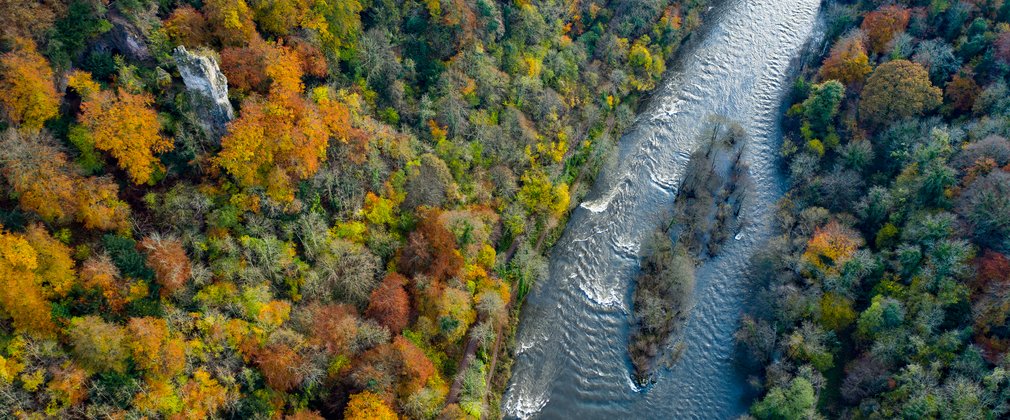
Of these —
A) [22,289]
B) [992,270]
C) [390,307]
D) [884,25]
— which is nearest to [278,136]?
[390,307]

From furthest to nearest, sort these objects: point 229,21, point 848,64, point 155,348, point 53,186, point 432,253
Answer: point 848,64
point 432,253
point 229,21
point 53,186
point 155,348

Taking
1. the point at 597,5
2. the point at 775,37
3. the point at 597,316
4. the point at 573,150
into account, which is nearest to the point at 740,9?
the point at 775,37

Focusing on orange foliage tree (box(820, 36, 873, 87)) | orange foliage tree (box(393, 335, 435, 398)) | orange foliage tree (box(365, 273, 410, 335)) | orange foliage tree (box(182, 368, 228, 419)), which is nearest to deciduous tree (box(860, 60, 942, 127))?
orange foliage tree (box(820, 36, 873, 87))

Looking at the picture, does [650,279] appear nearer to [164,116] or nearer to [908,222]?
[908,222]

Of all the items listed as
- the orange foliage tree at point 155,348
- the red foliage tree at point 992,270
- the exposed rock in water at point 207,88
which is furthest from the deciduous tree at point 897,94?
the orange foliage tree at point 155,348

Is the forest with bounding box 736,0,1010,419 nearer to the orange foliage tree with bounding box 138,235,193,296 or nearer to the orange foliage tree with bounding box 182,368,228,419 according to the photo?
the orange foliage tree with bounding box 182,368,228,419

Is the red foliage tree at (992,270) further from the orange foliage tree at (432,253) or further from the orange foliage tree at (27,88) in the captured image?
the orange foliage tree at (27,88)

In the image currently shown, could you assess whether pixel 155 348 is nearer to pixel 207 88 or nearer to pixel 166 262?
pixel 166 262
